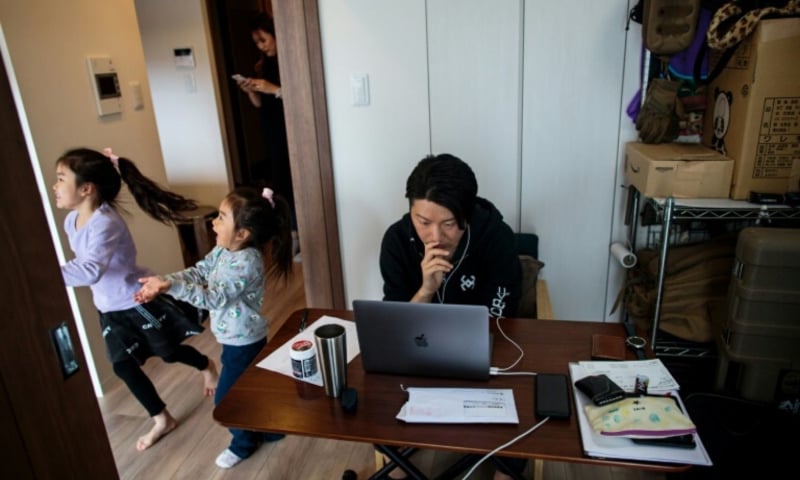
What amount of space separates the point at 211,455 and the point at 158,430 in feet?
0.93

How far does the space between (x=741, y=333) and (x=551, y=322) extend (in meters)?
0.75

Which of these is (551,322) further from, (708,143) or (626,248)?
(708,143)

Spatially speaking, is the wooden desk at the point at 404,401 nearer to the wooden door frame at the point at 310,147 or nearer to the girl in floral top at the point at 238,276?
the girl in floral top at the point at 238,276

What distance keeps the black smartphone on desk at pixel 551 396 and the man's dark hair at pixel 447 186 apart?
0.55m

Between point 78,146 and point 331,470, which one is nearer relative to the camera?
point 331,470

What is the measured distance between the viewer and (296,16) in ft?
7.68

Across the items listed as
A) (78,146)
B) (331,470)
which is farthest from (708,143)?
(78,146)

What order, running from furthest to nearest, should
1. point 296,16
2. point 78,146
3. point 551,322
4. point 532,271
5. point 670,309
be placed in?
point 78,146, point 296,16, point 670,309, point 532,271, point 551,322

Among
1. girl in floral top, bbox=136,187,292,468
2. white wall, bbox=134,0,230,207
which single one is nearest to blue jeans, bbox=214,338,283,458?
girl in floral top, bbox=136,187,292,468

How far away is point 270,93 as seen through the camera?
378 cm

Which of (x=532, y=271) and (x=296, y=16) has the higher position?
(x=296, y=16)

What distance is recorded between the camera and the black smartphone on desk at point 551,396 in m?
1.20

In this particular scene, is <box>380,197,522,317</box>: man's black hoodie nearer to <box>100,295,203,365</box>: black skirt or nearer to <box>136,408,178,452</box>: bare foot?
<box>100,295,203,365</box>: black skirt

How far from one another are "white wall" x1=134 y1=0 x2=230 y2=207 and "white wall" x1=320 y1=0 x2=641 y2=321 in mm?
2193
